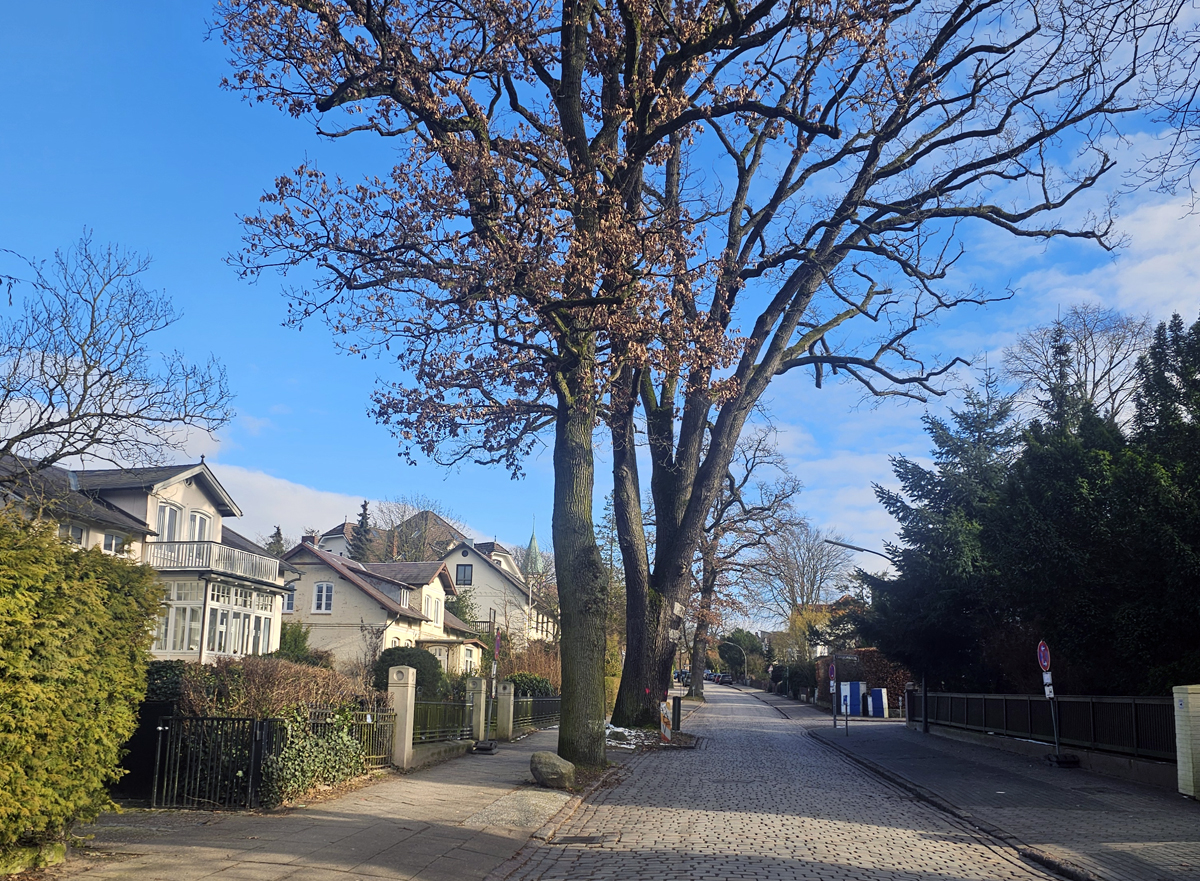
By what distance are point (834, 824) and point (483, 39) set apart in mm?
11724

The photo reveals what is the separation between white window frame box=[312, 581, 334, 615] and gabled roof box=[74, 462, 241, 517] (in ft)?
37.9

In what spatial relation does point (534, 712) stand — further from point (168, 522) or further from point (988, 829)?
point (988, 829)

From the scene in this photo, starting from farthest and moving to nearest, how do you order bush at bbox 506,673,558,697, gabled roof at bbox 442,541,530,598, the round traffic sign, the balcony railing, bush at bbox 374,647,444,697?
gabled roof at bbox 442,541,530,598
the balcony railing
bush at bbox 374,647,444,697
bush at bbox 506,673,558,697
the round traffic sign

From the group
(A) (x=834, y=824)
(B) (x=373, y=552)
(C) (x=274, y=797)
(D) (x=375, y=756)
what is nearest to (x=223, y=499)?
(D) (x=375, y=756)

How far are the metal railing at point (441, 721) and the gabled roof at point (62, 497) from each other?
21.6ft

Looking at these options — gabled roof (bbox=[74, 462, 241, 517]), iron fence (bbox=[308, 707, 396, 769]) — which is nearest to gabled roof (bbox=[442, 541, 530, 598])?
gabled roof (bbox=[74, 462, 241, 517])

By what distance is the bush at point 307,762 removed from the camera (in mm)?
11516

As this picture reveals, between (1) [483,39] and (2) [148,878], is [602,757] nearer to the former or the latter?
(2) [148,878]

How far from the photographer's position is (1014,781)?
16531 millimetres

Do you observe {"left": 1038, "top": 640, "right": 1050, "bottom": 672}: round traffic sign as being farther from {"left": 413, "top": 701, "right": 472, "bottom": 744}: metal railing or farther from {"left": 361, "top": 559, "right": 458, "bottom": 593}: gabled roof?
{"left": 361, "top": 559, "right": 458, "bottom": 593}: gabled roof

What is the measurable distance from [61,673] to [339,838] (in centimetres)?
336

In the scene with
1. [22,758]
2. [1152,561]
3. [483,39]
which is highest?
[483,39]

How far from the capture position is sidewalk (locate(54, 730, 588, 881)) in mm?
7953

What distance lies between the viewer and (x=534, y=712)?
27.6 metres
